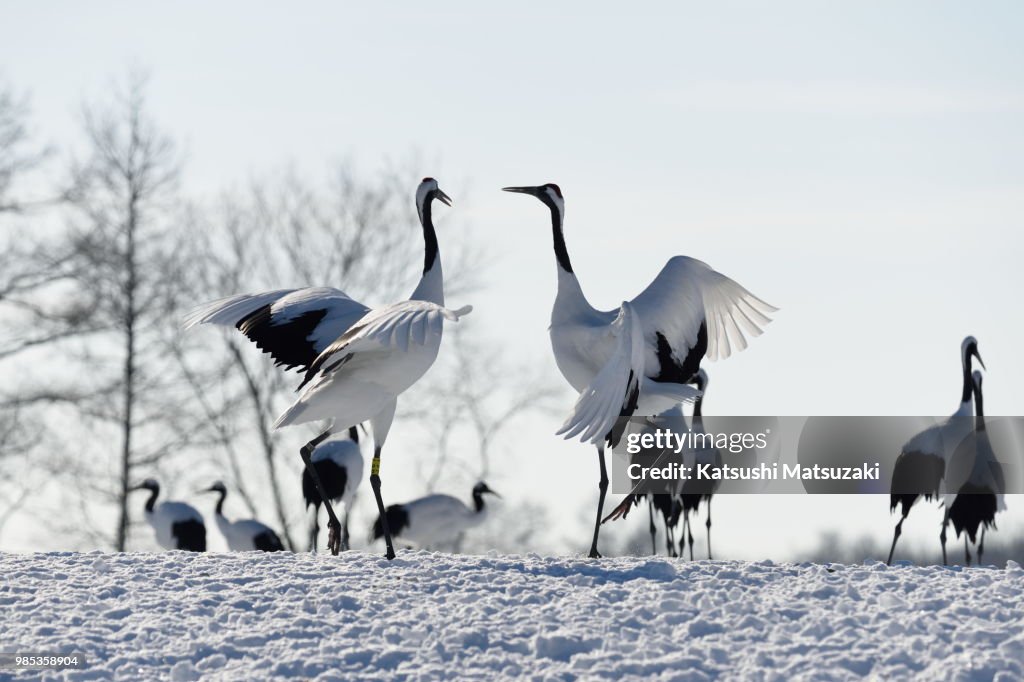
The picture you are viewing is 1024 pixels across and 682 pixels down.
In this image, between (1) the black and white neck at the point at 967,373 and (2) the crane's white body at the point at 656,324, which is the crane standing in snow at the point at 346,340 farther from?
(1) the black and white neck at the point at 967,373

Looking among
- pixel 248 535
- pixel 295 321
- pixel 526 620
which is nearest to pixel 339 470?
pixel 248 535

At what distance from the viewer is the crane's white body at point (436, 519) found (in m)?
19.9

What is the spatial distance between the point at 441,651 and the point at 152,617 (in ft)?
6.05

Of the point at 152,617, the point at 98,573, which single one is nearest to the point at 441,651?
the point at 152,617

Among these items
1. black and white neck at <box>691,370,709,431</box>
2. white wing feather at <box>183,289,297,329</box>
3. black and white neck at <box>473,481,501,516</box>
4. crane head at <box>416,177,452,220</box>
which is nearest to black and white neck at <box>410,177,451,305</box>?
crane head at <box>416,177,452,220</box>

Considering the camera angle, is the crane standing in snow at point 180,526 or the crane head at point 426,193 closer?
the crane head at point 426,193

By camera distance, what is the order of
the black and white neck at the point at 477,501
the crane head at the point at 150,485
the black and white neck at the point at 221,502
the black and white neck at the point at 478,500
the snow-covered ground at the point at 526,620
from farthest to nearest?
the crane head at the point at 150,485
the black and white neck at the point at 221,502
the black and white neck at the point at 477,501
the black and white neck at the point at 478,500
the snow-covered ground at the point at 526,620

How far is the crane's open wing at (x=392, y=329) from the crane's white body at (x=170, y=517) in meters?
10.4

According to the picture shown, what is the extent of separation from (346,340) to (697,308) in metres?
3.61

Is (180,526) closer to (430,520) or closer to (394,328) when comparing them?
(430,520)

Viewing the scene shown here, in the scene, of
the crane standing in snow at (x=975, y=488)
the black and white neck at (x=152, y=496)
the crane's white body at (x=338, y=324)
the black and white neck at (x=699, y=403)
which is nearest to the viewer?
the crane's white body at (x=338, y=324)

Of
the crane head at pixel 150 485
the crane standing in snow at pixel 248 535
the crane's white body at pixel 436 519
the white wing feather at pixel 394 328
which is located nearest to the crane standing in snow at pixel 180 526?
the crane standing in snow at pixel 248 535

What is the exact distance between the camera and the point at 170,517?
21297 mm

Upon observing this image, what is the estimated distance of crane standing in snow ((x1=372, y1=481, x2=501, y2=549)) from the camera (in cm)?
1975
